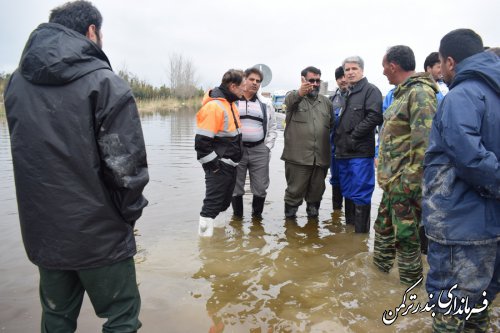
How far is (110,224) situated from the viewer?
6.70 feet

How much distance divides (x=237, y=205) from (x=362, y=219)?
1.71 m

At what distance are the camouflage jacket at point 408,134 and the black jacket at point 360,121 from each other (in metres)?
1.23

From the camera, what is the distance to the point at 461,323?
2357 mm

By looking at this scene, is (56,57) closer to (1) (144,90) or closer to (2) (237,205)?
(2) (237,205)

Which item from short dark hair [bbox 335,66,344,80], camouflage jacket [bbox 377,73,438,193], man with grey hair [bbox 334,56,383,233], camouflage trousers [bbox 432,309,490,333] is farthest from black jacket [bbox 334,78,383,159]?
camouflage trousers [bbox 432,309,490,333]

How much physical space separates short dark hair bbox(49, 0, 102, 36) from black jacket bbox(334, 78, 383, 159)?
3.41 metres

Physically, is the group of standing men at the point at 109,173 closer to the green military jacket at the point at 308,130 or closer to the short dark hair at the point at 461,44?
the short dark hair at the point at 461,44

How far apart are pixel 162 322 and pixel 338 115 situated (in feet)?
11.9

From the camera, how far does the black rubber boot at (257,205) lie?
18.6 feet

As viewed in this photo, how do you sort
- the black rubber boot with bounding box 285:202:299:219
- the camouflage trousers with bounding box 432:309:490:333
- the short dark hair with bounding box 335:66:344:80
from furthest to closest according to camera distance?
the short dark hair with bounding box 335:66:344:80 → the black rubber boot with bounding box 285:202:299:219 → the camouflage trousers with bounding box 432:309:490:333

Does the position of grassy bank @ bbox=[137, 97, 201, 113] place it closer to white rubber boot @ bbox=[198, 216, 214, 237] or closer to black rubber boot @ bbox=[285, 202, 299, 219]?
black rubber boot @ bbox=[285, 202, 299, 219]

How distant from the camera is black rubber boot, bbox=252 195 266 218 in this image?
18.6 feet

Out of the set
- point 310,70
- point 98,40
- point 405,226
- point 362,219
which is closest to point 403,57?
point 405,226

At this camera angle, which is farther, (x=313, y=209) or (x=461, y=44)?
(x=313, y=209)
